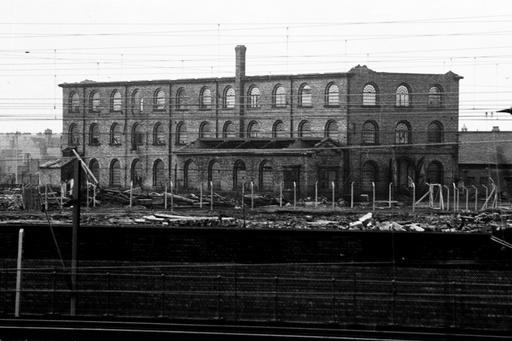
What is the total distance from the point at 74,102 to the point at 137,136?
3574 millimetres

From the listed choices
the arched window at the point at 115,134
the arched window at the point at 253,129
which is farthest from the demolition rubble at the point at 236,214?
the arched window at the point at 253,129

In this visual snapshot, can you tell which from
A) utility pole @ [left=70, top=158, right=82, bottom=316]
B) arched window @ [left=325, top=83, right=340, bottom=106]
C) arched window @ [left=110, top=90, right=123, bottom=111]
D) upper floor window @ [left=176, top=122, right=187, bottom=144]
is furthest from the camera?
Answer: upper floor window @ [left=176, top=122, right=187, bottom=144]

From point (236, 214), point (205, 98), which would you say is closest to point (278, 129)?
point (205, 98)

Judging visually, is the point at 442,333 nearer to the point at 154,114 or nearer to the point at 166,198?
the point at 166,198

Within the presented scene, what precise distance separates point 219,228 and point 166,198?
591 centimetres

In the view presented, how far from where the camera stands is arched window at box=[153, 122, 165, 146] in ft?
102

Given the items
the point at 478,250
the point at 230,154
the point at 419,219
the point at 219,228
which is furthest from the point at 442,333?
the point at 230,154

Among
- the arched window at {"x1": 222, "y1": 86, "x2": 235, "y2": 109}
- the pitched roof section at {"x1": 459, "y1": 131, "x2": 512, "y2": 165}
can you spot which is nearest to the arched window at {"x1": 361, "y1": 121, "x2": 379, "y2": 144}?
the arched window at {"x1": 222, "y1": 86, "x2": 235, "y2": 109}

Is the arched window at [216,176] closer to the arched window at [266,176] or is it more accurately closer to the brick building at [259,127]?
the brick building at [259,127]

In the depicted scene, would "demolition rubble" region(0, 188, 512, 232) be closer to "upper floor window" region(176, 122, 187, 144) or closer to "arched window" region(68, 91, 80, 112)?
"upper floor window" region(176, 122, 187, 144)

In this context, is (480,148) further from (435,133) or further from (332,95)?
(332,95)

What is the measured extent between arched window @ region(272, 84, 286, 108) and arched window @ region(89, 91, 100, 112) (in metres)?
7.45

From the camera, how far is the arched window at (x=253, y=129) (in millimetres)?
31945

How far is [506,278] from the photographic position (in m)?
17.7
